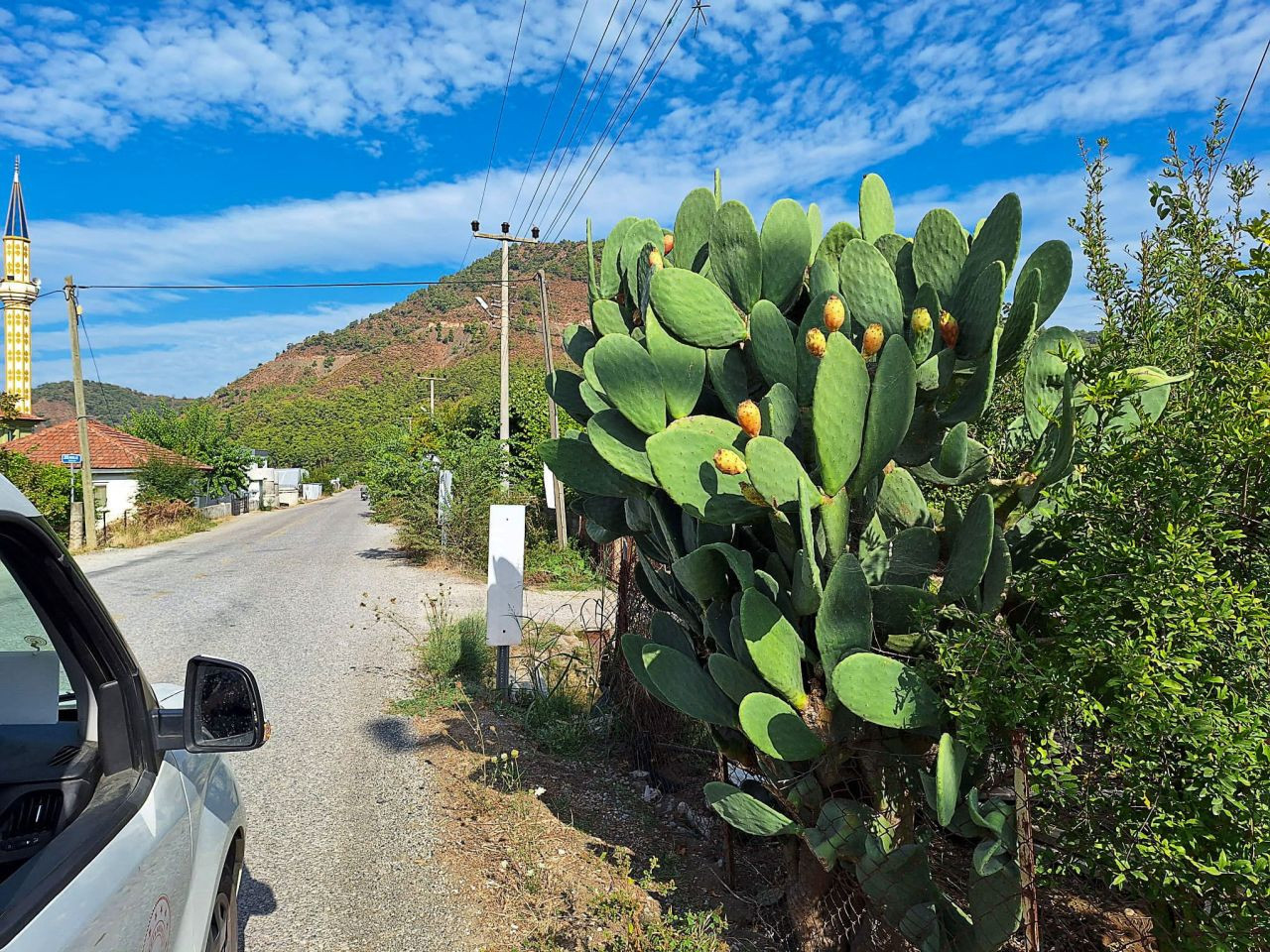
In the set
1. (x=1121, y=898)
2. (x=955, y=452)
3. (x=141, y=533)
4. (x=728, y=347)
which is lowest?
(x=141, y=533)

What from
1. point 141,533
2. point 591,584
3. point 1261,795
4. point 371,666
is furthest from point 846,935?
point 141,533

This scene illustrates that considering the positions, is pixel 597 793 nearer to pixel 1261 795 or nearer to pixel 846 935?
pixel 846 935

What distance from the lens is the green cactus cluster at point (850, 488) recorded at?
8.52ft

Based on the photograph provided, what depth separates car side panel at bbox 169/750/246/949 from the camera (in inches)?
85.2

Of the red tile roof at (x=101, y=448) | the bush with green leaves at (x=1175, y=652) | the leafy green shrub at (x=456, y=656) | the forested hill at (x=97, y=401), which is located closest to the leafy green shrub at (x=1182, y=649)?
the bush with green leaves at (x=1175, y=652)

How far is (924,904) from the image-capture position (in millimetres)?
2730

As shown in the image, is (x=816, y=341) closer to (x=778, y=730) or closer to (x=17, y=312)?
(x=778, y=730)

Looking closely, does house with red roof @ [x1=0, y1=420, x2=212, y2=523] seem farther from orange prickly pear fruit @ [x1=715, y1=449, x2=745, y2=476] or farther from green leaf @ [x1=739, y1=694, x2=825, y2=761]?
green leaf @ [x1=739, y1=694, x2=825, y2=761]

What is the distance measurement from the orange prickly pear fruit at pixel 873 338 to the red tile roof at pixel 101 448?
3338 cm

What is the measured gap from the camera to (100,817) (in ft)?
5.78

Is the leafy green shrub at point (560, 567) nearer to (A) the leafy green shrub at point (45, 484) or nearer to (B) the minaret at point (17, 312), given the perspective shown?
(A) the leafy green shrub at point (45, 484)

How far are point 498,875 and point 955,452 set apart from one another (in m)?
3.01

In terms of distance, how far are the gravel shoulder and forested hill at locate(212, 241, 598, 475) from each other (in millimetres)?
45495

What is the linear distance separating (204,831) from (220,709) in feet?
1.67
